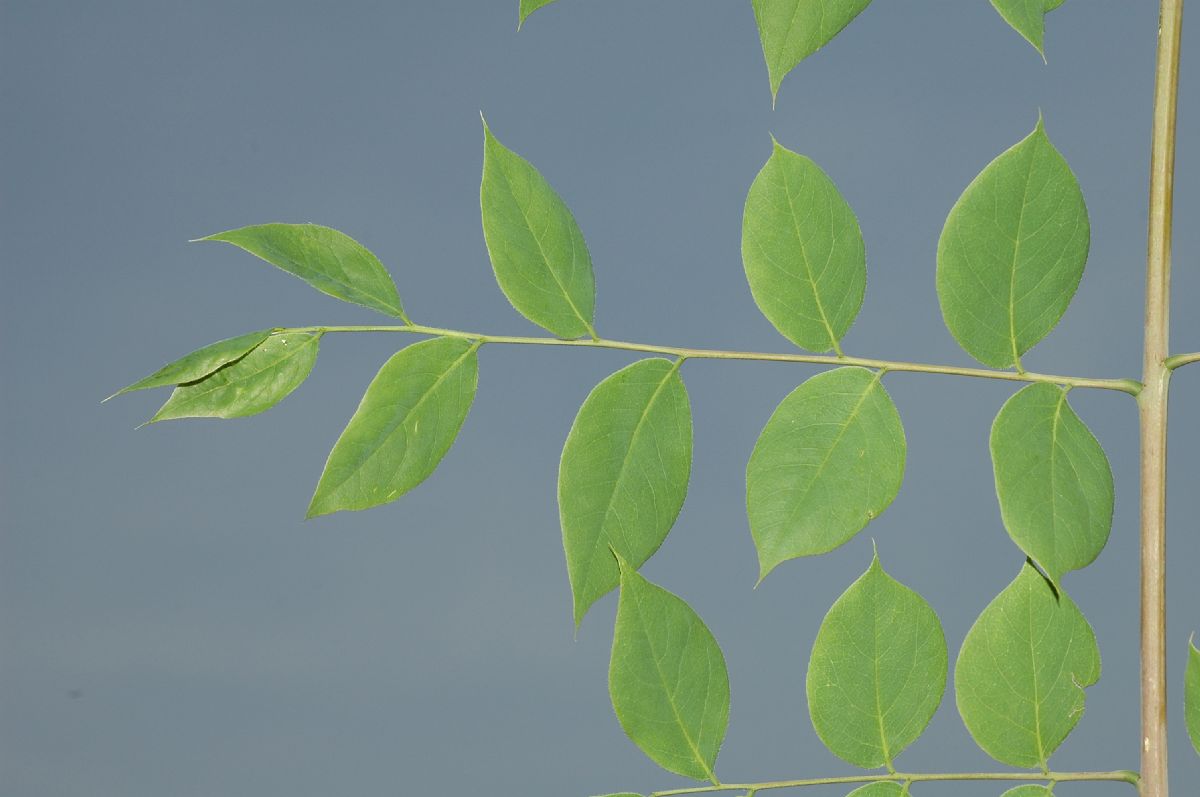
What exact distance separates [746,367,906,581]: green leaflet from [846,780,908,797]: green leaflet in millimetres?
273

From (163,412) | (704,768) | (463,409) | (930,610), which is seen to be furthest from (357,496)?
(930,610)

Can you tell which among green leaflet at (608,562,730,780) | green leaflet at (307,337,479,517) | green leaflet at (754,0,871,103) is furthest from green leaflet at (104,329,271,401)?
green leaflet at (754,0,871,103)

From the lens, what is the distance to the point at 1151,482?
52.2 inches

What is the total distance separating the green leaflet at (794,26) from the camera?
138cm

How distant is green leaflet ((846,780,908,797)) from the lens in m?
1.36

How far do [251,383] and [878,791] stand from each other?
0.84 metres

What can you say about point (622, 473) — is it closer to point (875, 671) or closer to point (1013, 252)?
point (875, 671)

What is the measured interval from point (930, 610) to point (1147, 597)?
219 mm

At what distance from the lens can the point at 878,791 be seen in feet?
4.47

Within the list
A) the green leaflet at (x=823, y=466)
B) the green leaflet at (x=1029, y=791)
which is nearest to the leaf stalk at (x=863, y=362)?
the green leaflet at (x=823, y=466)

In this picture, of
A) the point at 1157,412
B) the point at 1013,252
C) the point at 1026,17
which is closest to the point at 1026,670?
the point at 1157,412

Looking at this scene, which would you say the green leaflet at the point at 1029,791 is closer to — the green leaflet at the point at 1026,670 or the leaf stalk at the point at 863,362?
the green leaflet at the point at 1026,670

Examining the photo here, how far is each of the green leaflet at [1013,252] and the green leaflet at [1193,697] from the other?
15.5 inches

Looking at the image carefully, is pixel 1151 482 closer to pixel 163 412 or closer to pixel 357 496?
pixel 357 496
